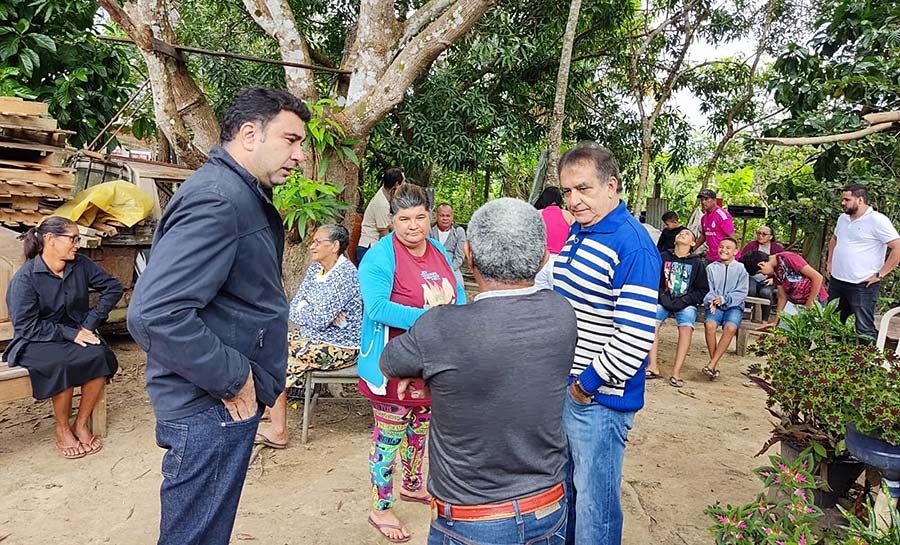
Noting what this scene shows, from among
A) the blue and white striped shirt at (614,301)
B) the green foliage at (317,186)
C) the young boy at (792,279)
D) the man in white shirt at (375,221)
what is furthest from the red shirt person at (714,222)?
the blue and white striped shirt at (614,301)

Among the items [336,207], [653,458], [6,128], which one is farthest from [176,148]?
[653,458]

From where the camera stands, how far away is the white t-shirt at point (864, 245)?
5.67 meters

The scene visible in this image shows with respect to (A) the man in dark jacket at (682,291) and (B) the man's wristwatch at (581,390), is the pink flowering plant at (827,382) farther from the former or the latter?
(A) the man in dark jacket at (682,291)

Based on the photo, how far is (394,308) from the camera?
2986mm

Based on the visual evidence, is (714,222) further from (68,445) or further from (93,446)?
(68,445)

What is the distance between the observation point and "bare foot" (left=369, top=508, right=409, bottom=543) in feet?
10.4

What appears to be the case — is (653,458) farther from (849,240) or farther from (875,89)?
(875,89)

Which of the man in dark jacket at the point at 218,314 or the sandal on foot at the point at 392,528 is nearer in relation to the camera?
the man in dark jacket at the point at 218,314

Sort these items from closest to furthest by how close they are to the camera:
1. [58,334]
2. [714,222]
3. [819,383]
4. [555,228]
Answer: [819,383], [58,334], [555,228], [714,222]

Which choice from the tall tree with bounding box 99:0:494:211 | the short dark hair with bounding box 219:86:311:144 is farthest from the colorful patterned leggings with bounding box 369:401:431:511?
the tall tree with bounding box 99:0:494:211

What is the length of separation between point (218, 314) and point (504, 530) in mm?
1069

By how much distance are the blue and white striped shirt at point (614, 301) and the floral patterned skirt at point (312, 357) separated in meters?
2.31

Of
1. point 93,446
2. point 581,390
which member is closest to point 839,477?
point 581,390

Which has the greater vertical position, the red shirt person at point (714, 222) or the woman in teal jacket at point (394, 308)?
the red shirt person at point (714, 222)
